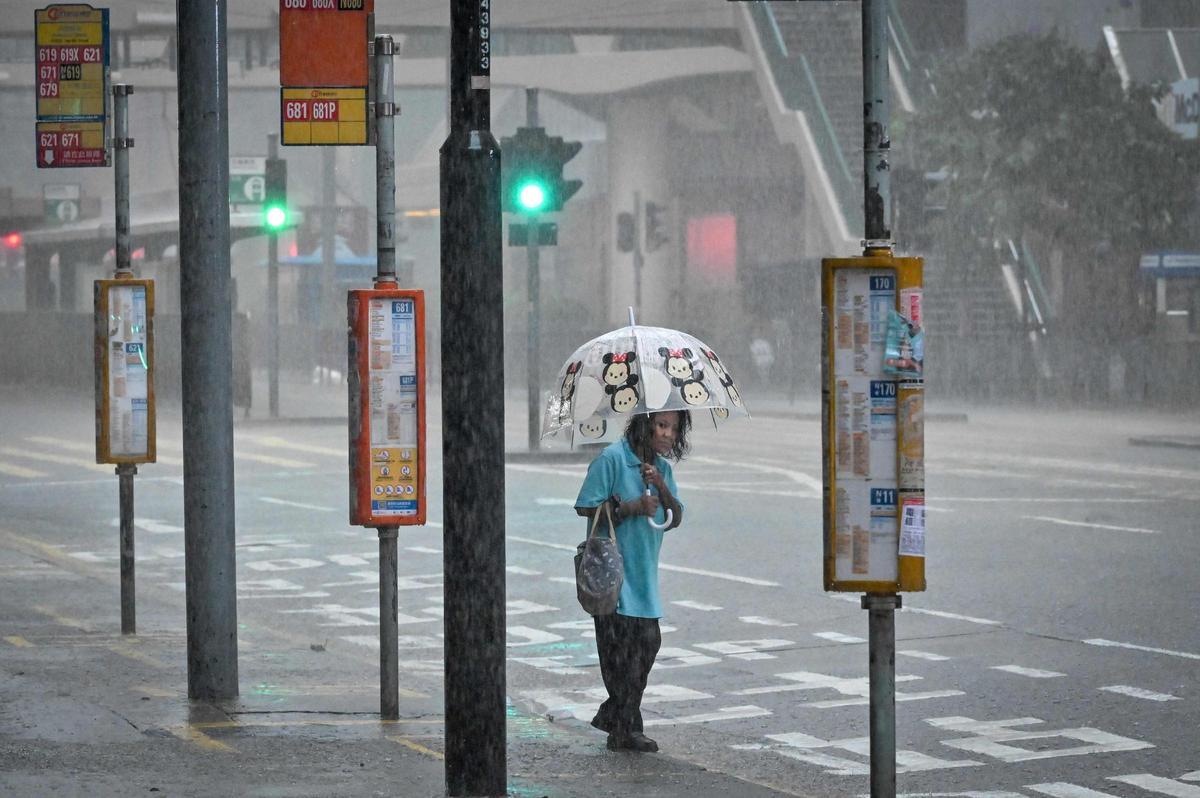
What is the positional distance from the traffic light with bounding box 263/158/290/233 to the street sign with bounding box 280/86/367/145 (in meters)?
22.4

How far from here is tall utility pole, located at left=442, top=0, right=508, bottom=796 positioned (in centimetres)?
592

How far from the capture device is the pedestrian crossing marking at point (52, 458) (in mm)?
21688

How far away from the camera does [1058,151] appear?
3816 centimetres

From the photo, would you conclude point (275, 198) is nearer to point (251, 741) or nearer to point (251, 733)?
point (251, 733)

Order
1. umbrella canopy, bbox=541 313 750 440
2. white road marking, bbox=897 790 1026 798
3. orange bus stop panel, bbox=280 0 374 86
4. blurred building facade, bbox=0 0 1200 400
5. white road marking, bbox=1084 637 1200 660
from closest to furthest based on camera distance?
white road marking, bbox=897 790 1026 798, umbrella canopy, bbox=541 313 750 440, orange bus stop panel, bbox=280 0 374 86, white road marking, bbox=1084 637 1200 660, blurred building facade, bbox=0 0 1200 400

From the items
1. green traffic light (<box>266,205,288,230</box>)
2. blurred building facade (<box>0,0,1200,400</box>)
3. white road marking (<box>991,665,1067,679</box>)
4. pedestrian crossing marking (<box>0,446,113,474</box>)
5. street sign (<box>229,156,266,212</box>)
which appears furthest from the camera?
blurred building facade (<box>0,0,1200,400</box>)

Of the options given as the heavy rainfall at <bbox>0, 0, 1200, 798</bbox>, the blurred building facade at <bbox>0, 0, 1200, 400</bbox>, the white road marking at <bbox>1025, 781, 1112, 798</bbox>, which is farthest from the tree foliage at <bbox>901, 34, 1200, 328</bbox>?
the white road marking at <bbox>1025, 781, 1112, 798</bbox>

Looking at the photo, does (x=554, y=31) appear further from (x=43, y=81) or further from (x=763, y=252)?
(x=43, y=81)

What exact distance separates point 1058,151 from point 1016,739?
31.6m

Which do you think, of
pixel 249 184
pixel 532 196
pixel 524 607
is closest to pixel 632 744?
pixel 524 607

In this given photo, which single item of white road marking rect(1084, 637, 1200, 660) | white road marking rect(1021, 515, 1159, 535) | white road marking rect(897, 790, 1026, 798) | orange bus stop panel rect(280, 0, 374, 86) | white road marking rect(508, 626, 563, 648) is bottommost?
white road marking rect(897, 790, 1026, 798)

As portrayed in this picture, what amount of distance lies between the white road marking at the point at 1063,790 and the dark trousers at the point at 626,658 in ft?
5.06

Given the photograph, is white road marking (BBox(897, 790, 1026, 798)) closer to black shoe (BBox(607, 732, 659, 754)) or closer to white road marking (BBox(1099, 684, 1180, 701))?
black shoe (BBox(607, 732, 659, 754))

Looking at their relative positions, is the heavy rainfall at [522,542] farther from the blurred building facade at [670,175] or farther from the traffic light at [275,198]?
the blurred building facade at [670,175]
